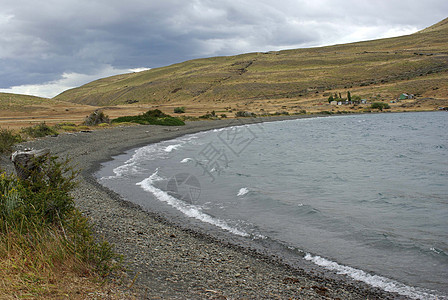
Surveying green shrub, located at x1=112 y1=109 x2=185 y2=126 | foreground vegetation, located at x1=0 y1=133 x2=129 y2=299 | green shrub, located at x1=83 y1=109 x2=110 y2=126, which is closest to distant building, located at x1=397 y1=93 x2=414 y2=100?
green shrub, located at x1=112 y1=109 x2=185 y2=126

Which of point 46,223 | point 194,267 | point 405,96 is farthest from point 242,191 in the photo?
point 405,96

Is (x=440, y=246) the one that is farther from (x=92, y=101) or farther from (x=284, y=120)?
(x=92, y=101)

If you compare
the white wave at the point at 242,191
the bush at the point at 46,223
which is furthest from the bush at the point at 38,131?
the bush at the point at 46,223

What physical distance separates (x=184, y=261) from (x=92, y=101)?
14350 centimetres

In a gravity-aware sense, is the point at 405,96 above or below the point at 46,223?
below

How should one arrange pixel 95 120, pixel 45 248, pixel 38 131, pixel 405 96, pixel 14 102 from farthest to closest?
pixel 405 96, pixel 14 102, pixel 95 120, pixel 38 131, pixel 45 248

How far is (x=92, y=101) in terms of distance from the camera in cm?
13938

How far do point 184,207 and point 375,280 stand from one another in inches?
246

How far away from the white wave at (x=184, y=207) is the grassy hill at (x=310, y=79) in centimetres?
5932

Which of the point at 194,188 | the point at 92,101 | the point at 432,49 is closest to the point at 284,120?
the point at 194,188

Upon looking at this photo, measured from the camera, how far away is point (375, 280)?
6285 mm

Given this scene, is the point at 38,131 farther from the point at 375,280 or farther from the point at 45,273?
the point at 375,280

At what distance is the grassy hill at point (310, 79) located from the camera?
77562 millimetres

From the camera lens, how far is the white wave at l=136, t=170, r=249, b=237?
9.27 meters
